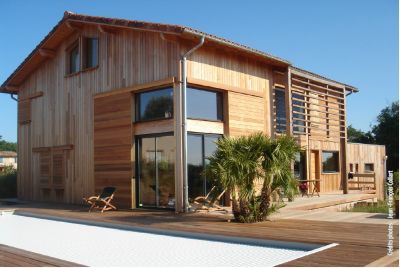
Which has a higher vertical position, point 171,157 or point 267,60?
point 267,60

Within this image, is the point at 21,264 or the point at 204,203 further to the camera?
the point at 204,203

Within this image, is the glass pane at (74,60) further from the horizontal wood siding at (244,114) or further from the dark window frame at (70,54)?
the horizontal wood siding at (244,114)

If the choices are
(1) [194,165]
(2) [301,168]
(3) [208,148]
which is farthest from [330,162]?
(1) [194,165]

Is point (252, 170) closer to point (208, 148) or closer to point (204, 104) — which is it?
point (208, 148)

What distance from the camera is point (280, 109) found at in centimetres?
1485

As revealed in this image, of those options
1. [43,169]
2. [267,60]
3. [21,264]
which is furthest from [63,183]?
[21,264]

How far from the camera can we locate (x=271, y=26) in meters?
10.4

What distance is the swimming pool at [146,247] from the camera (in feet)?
19.9

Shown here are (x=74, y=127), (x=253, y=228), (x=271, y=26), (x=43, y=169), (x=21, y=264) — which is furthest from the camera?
(x=43, y=169)

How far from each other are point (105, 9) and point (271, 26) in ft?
19.4

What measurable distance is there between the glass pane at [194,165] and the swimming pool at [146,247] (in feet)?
8.43

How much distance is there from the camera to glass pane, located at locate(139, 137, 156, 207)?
11.7 meters

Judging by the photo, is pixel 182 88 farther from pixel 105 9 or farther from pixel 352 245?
pixel 352 245

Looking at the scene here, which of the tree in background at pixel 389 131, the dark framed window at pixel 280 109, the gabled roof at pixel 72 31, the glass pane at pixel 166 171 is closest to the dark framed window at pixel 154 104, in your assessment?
the glass pane at pixel 166 171
